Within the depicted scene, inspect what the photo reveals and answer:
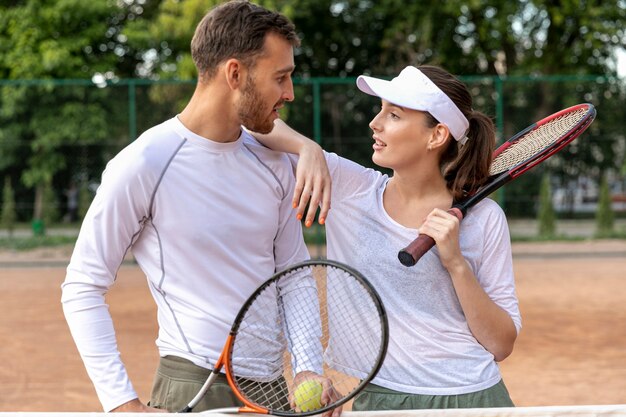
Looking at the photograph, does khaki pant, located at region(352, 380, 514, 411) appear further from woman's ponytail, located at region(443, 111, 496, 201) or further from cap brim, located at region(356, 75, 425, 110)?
cap brim, located at region(356, 75, 425, 110)

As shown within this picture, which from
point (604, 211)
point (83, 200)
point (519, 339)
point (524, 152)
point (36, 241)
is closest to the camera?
point (524, 152)

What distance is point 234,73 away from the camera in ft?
6.01

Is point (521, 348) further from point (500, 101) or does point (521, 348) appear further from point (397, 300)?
point (500, 101)

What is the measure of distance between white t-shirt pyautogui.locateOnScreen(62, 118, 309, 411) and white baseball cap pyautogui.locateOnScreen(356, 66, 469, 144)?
1.04ft

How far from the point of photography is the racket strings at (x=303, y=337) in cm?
Answer: 180

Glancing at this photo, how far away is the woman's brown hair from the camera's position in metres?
2.06

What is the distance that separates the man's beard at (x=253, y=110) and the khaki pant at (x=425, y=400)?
0.58 metres

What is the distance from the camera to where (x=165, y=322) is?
1889 mm

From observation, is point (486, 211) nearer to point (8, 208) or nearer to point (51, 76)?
point (8, 208)

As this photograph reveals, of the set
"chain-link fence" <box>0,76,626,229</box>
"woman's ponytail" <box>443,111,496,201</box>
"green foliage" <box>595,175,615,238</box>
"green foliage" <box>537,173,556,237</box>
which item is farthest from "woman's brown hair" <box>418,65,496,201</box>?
"green foliage" <box>595,175,615,238</box>

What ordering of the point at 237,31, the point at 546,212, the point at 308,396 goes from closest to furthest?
the point at 308,396
the point at 237,31
the point at 546,212

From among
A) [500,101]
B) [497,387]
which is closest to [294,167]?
[497,387]

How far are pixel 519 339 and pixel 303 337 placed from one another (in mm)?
5421

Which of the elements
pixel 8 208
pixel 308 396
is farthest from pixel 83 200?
pixel 308 396
